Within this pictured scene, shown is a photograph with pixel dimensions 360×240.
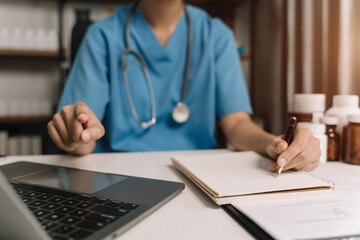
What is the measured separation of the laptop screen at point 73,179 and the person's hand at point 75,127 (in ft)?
0.18

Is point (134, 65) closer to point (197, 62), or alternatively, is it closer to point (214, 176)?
point (197, 62)

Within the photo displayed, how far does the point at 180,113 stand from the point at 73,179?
466mm

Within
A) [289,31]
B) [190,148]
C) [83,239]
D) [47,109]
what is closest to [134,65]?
[190,148]

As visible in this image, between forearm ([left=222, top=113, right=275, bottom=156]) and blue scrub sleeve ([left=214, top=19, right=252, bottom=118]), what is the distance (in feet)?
0.09

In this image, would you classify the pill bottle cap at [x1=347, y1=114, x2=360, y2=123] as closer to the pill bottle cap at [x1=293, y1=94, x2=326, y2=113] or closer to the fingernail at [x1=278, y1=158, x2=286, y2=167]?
the pill bottle cap at [x1=293, y1=94, x2=326, y2=113]

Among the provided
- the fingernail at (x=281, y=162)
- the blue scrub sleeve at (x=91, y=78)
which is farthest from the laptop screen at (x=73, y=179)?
the blue scrub sleeve at (x=91, y=78)

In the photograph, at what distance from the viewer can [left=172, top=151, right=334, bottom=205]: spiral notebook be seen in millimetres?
400

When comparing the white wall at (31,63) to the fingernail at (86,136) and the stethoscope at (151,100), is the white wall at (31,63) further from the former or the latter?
the fingernail at (86,136)

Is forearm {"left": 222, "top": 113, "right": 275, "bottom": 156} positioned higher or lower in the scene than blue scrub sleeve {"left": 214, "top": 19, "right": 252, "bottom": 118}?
lower

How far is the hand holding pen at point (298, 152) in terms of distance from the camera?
48 cm

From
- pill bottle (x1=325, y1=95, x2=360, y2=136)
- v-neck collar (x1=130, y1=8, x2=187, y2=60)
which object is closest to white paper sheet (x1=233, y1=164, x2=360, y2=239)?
pill bottle (x1=325, y1=95, x2=360, y2=136)

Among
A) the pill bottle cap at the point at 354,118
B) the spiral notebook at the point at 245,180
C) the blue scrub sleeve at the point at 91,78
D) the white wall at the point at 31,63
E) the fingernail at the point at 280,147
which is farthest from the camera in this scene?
the white wall at the point at 31,63

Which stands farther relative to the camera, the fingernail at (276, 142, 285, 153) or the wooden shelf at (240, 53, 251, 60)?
the wooden shelf at (240, 53, 251, 60)

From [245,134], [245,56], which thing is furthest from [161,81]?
[245,56]
